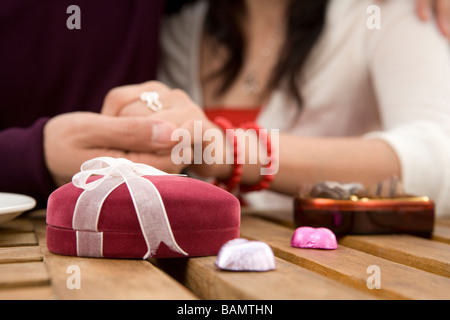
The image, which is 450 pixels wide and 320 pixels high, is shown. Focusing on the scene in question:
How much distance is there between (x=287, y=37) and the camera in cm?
134

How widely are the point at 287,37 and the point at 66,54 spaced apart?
57 cm

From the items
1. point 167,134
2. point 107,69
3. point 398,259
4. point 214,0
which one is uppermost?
point 214,0

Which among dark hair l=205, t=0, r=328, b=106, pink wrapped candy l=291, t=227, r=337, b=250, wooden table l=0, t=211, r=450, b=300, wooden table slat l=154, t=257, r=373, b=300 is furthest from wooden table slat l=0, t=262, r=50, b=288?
dark hair l=205, t=0, r=328, b=106

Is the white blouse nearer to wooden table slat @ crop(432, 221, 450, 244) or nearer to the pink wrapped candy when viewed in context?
wooden table slat @ crop(432, 221, 450, 244)

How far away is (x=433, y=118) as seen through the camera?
1.03m

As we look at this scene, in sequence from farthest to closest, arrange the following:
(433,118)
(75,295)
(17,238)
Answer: (433,118) < (17,238) < (75,295)

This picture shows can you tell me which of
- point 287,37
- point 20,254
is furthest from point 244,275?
point 287,37

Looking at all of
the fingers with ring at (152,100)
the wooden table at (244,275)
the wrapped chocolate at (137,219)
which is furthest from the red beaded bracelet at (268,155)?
the wrapped chocolate at (137,219)

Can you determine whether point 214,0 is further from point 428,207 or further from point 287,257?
point 287,257

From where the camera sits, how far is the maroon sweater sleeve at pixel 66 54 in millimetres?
1120

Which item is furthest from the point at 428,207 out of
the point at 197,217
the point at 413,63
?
the point at 413,63

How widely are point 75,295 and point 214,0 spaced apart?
1270 millimetres

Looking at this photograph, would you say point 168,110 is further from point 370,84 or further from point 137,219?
point 370,84

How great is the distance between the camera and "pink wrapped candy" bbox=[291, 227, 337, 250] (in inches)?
21.0
